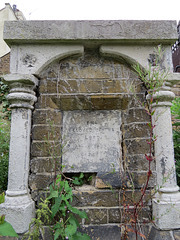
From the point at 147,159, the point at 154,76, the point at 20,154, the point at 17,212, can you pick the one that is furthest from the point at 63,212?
the point at 154,76

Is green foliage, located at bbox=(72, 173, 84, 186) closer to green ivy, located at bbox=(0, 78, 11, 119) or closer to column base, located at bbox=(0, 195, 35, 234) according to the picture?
column base, located at bbox=(0, 195, 35, 234)

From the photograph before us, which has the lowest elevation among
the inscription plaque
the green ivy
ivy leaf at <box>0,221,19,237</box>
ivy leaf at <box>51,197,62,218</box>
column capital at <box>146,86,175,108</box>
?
ivy leaf at <box>51,197,62,218</box>

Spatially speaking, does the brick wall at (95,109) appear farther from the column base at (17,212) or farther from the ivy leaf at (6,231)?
the ivy leaf at (6,231)

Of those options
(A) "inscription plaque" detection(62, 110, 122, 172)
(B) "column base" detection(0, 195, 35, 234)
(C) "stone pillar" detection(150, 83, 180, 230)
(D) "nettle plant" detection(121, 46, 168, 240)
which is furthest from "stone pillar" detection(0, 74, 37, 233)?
(C) "stone pillar" detection(150, 83, 180, 230)

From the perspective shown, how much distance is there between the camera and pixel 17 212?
180 cm

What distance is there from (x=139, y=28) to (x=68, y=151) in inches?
66.7

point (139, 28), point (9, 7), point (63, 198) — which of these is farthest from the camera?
point (9, 7)

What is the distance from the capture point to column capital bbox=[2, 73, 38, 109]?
1997 mm

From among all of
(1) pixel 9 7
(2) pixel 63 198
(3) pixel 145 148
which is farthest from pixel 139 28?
(1) pixel 9 7

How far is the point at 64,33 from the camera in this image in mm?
2115

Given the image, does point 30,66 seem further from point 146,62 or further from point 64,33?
point 146,62

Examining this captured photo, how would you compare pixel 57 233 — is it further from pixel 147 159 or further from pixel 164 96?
pixel 164 96

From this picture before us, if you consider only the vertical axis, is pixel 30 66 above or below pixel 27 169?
above

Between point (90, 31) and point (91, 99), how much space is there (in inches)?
31.3
